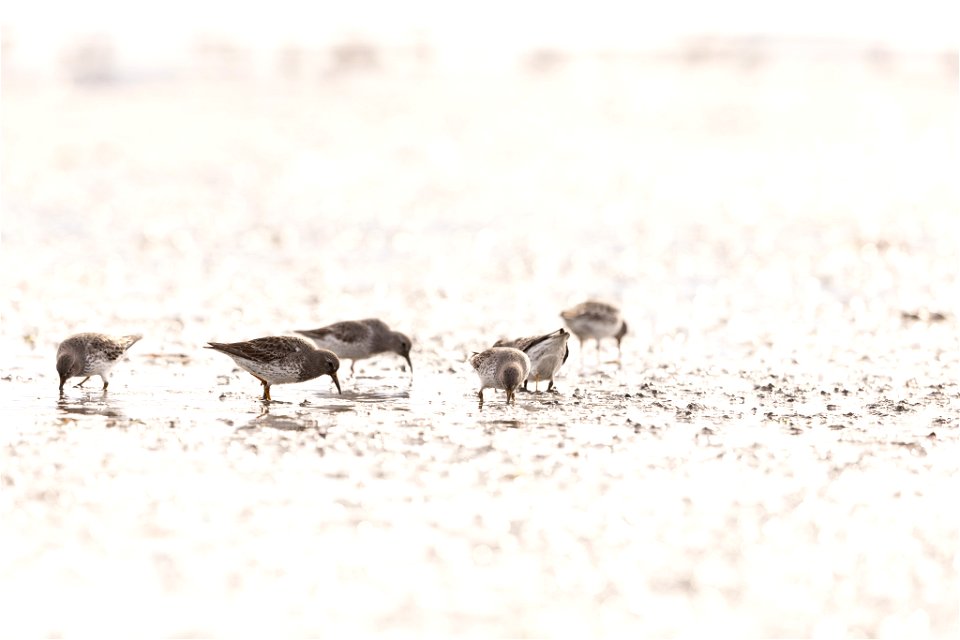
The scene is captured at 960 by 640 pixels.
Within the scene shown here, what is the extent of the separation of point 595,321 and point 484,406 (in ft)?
11.7

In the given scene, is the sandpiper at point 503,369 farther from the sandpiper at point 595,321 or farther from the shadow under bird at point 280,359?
the sandpiper at point 595,321

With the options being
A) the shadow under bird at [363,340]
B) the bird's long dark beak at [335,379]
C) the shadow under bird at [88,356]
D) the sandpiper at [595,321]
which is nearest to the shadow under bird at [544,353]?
the shadow under bird at [363,340]

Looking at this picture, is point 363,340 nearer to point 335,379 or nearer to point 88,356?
point 335,379

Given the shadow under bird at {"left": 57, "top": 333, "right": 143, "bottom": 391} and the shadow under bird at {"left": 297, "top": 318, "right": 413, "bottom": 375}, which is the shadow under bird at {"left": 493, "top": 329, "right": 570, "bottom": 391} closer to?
the shadow under bird at {"left": 297, "top": 318, "right": 413, "bottom": 375}

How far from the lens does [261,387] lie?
44.5ft

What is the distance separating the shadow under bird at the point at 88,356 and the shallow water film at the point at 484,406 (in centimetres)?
25

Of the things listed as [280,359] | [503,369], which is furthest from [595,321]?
[280,359]

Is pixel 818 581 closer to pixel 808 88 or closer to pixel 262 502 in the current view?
pixel 262 502

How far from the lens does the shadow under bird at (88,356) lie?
1265cm

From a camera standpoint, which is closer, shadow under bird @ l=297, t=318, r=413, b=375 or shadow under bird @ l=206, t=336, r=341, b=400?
Answer: shadow under bird @ l=206, t=336, r=341, b=400

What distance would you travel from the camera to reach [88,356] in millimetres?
12773

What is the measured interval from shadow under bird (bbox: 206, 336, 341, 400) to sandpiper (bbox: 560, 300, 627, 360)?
141 inches

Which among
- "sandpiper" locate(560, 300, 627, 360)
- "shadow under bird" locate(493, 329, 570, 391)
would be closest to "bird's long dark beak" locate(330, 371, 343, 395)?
"shadow under bird" locate(493, 329, 570, 391)

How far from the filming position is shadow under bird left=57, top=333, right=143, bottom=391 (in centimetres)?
1265
